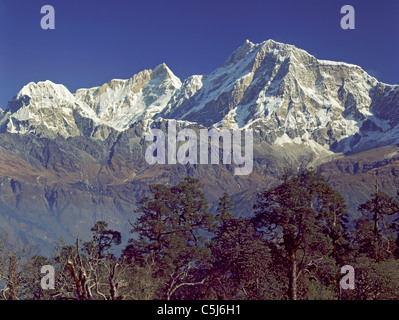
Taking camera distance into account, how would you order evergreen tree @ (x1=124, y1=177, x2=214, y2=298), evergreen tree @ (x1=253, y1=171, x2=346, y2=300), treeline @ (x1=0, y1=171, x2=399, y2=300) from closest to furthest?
1. treeline @ (x1=0, y1=171, x2=399, y2=300)
2. evergreen tree @ (x1=253, y1=171, x2=346, y2=300)
3. evergreen tree @ (x1=124, y1=177, x2=214, y2=298)

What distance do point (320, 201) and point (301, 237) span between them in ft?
69.1

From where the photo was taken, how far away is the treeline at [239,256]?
4153 cm

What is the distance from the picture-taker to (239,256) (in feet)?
159

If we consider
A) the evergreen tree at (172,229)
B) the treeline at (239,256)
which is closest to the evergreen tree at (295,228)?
the treeline at (239,256)

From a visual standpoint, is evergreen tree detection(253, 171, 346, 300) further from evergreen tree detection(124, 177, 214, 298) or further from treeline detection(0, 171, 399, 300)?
evergreen tree detection(124, 177, 214, 298)

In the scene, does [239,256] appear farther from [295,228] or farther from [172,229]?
[172,229]

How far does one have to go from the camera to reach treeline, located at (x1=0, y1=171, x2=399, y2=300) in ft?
136

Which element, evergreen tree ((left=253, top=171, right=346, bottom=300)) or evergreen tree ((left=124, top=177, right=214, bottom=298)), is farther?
evergreen tree ((left=124, top=177, right=214, bottom=298))

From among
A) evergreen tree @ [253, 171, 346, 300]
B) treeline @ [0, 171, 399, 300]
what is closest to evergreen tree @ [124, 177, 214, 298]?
treeline @ [0, 171, 399, 300]

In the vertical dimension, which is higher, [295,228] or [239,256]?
[295,228]

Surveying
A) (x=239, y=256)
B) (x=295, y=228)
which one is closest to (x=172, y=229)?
(x=239, y=256)

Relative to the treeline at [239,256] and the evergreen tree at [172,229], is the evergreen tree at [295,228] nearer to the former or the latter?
the treeline at [239,256]
